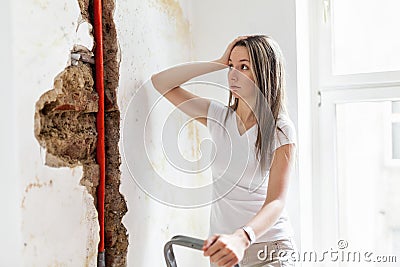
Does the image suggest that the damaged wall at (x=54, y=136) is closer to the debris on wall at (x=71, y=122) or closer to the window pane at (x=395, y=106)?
the debris on wall at (x=71, y=122)

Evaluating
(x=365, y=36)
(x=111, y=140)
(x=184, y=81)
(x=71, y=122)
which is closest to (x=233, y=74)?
(x=184, y=81)

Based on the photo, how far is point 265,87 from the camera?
1.87 meters

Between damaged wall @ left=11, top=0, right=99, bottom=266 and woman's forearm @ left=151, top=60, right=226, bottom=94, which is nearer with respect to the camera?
damaged wall @ left=11, top=0, right=99, bottom=266

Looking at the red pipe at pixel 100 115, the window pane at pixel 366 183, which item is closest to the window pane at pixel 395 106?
the window pane at pixel 366 183

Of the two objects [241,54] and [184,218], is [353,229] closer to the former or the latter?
[184,218]

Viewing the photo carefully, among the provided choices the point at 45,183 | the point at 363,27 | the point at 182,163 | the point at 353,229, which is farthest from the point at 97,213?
the point at 363,27

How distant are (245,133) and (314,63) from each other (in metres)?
0.61

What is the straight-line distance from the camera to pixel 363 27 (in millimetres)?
2279

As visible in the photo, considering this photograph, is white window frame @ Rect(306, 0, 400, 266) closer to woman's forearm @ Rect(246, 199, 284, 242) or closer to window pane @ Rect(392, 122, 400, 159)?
window pane @ Rect(392, 122, 400, 159)

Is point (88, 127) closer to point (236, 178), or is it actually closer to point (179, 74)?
point (179, 74)

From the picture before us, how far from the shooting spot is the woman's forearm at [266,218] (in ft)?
5.32

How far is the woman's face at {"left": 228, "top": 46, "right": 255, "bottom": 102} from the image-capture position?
1871 millimetres

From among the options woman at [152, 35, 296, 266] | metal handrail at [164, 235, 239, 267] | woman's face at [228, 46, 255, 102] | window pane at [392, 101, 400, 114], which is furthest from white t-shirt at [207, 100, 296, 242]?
window pane at [392, 101, 400, 114]

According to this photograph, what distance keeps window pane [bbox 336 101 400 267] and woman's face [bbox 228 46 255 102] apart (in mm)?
609
